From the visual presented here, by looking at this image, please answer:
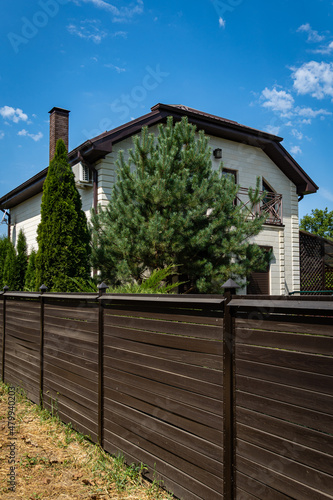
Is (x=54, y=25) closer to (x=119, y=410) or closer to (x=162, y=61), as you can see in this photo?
(x=162, y=61)

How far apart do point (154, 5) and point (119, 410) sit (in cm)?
735

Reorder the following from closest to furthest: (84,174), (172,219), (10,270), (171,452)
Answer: (171,452) < (172,219) < (84,174) < (10,270)

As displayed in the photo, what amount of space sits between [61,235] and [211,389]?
7.21 metres

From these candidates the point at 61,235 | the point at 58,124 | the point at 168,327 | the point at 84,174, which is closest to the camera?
the point at 168,327

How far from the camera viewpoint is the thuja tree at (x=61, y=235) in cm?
889

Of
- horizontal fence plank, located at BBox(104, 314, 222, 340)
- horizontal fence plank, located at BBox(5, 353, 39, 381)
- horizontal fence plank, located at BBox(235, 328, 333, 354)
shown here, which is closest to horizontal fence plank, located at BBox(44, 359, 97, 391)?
horizontal fence plank, located at BBox(5, 353, 39, 381)

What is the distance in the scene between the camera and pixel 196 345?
2508 mm

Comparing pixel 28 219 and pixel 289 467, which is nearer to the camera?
pixel 289 467

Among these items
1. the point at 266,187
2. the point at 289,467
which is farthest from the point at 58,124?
the point at 289,467

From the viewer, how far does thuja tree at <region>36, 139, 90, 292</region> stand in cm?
889

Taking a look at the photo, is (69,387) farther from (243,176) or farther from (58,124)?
(243,176)

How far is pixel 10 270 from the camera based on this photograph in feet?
46.1

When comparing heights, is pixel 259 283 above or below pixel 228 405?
above

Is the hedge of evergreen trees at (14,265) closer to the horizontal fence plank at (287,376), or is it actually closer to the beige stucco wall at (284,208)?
the beige stucco wall at (284,208)
